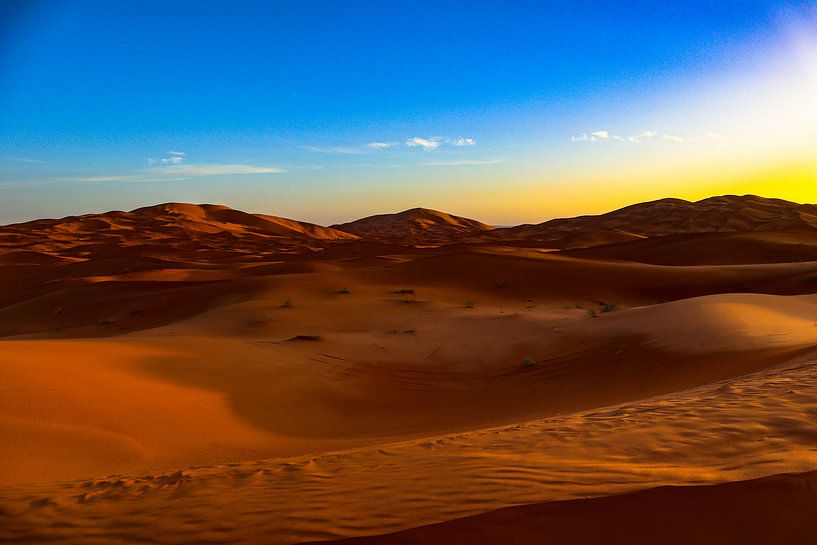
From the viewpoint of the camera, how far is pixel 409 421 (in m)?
8.09

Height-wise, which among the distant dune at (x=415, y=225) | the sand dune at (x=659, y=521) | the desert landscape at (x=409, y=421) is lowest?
the desert landscape at (x=409, y=421)

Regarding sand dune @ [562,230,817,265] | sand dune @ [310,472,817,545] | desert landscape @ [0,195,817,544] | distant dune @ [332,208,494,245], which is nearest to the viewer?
sand dune @ [310,472,817,545]

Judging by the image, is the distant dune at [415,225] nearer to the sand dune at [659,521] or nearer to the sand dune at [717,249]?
the sand dune at [717,249]

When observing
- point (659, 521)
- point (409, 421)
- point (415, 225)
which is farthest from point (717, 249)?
point (415, 225)

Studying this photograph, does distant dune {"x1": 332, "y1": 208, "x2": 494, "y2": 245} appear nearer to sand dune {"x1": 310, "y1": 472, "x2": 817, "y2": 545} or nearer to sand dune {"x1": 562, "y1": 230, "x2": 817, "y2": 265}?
sand dune {"x1": 562, "y1": 230, "x2": 817, "y2": 265}

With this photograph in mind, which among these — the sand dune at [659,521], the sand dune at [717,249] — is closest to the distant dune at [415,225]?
the sand dune at [717,249]

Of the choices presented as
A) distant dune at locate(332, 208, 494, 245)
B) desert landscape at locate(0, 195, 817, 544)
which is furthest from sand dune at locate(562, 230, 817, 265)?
distant dune at locate(332, 208, 494, 245)

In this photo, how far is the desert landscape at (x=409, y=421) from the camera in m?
3.46

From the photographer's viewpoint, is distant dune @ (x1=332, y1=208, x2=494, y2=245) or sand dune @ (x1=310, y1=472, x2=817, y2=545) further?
distant dune @ (x1=332, y1=208, x2=494, y2=245)

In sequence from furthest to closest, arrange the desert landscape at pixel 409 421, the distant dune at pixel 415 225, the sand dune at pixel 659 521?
the distant dune at pixel 415 225 → the desert landscape at pixel 409 421 → the sand dune at pixel 659 521

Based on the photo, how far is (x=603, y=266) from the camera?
28.4 m

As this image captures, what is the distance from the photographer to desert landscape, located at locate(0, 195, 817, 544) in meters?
3.46

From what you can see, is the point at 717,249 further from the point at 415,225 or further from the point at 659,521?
the point at 415,225

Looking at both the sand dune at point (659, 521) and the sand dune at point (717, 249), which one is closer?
the sand dune at point (659, 521)
